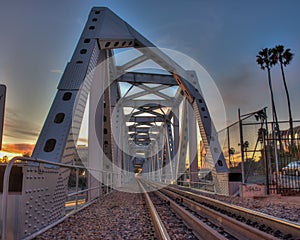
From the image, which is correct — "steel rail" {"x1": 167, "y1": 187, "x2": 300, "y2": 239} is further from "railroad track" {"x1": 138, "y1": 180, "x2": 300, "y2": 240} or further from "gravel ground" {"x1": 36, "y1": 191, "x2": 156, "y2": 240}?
"gravel ground" {"x1": 36, "y1": 191, "x2": 156, "y2": 240}

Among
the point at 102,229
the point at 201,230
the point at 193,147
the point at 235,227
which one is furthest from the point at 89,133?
the point at 193,147

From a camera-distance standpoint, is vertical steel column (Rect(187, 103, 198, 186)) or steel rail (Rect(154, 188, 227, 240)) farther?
vertical steel column (Rect(187, 103, 198, 186))

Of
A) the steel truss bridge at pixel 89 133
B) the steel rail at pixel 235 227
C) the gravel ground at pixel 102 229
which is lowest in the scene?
the gravel ground at pixel 102 229

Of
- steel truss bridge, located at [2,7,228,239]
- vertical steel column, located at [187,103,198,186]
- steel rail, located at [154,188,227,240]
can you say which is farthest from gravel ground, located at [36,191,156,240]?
vertical steel column, located at [187,103,198,186]

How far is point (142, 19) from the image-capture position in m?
13.5

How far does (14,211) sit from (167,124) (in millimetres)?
31817

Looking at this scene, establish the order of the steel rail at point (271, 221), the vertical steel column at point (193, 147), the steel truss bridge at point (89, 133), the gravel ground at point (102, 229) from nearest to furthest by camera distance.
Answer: the steel truss bridge at point (89, 133) < the steel rail at point (271, 221) < the gravel ground at point (102, 229) < the vertical steel column at point (193, 147)

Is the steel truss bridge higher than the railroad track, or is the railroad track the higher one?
the steel truss bridge

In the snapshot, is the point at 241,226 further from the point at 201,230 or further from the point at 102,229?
the point at 102,229

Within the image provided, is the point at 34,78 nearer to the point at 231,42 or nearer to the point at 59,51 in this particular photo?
the point at 59,51

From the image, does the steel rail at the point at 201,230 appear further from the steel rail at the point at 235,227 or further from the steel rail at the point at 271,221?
the steel rail at the point at 271,221

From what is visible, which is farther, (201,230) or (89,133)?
(89,133)

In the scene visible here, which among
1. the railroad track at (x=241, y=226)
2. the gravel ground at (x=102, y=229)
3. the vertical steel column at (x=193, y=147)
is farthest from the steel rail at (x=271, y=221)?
the vertical steel column at (x=193, y=147)

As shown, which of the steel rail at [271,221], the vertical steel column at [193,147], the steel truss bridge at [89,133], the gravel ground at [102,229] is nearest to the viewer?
the steel truss bridge at [89,133]
